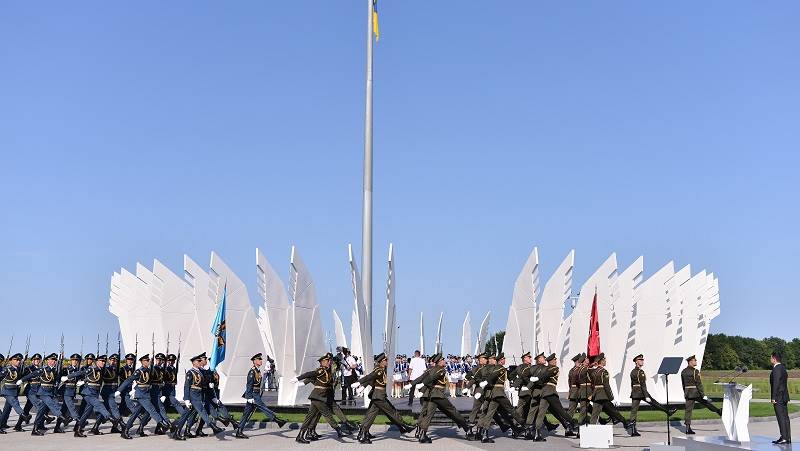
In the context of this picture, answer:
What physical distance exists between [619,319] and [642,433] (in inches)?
325

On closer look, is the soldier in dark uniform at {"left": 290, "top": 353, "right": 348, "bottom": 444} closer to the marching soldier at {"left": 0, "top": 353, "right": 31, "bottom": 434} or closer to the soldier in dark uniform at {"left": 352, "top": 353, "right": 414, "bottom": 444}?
the soldier in dark uniform at {"left": 352, "top": 353, "right": 414, "bottom": 444}

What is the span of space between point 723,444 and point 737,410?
83 centimetres

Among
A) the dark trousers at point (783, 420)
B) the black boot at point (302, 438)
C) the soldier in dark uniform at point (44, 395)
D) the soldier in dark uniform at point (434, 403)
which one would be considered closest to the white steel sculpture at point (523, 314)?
the soldier in dark uniform at point (434, 403)

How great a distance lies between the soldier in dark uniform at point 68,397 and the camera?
16.3 meters

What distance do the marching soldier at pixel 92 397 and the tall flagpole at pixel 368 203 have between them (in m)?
6.63

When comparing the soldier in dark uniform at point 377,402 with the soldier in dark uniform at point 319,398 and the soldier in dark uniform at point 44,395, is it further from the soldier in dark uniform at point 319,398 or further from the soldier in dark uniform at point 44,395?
the soldier in dark uniform at point 44,395

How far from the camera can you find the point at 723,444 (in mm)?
11125

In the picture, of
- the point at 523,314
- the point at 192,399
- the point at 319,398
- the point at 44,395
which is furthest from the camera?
the point at 523,314

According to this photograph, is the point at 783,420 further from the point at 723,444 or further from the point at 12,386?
the point at 12,386

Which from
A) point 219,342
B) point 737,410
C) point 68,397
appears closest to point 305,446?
point 219,342

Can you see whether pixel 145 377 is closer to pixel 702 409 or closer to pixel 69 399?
pixel 69 399

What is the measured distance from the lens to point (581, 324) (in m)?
25.9

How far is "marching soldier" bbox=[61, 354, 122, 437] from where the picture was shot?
15508 mm

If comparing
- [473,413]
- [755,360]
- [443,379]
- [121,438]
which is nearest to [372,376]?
[443,379]
